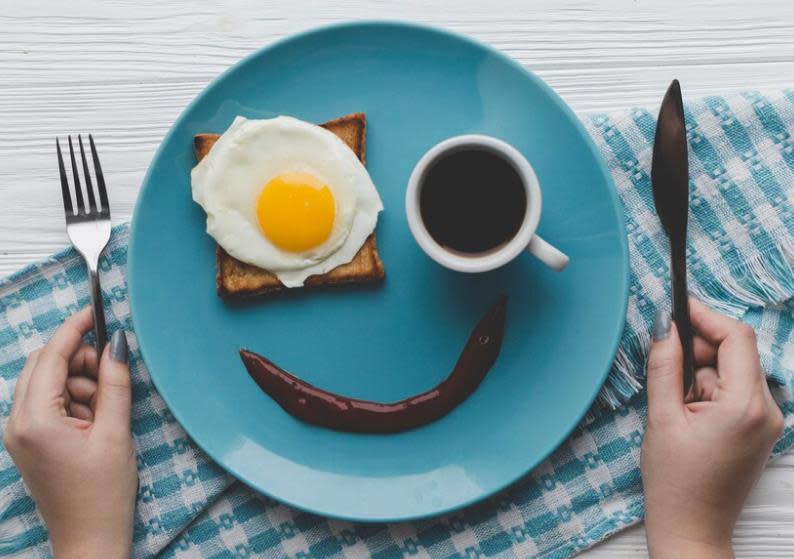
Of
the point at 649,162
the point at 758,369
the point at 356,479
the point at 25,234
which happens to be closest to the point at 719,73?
the point at 649,162

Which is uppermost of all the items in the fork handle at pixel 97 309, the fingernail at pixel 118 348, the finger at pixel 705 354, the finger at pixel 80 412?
the fork handle at pixel 97 309

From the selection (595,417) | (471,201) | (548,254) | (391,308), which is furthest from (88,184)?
(595,417)

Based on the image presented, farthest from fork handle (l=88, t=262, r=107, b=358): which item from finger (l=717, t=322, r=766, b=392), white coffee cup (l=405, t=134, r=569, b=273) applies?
finger (l=717, t=322, r=766, b=392)

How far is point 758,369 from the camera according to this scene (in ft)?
5.02

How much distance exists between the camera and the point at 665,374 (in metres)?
1.55

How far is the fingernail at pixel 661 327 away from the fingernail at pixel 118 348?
1028mm

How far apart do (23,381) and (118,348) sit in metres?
0.20

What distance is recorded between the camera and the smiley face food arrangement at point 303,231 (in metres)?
1.57

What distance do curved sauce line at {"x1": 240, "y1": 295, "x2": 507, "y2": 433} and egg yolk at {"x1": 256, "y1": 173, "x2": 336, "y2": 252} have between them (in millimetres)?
283

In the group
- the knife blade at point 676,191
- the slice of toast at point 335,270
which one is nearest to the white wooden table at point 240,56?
the knife blade at point 676,191

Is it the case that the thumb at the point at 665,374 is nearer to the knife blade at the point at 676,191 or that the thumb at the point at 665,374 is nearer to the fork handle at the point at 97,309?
the knife blade at the point at 676,191

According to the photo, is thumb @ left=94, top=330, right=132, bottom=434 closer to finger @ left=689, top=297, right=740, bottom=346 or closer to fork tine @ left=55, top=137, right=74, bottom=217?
fork tine @ left=55, top=137, right=74, bottom=217

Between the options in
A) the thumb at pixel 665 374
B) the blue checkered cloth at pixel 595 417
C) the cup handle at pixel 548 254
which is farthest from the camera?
the blue checkered cloth at pixel 595 417

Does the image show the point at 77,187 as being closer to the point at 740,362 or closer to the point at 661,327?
the point at 661,327
